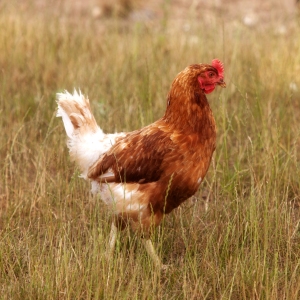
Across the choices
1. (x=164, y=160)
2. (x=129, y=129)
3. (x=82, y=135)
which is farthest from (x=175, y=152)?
(x=129, y=129)

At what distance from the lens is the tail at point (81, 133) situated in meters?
4.33

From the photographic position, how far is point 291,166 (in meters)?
4.96

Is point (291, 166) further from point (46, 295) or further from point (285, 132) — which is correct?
point (46, 295)

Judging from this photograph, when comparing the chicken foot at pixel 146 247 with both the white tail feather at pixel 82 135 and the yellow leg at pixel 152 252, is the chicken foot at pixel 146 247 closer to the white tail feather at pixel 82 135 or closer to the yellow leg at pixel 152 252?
the yellow leg at pixel 152 252

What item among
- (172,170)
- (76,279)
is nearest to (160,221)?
(172,170)

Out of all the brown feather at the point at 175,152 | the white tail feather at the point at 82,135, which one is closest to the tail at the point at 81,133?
the white tail feather at the point at 82,135

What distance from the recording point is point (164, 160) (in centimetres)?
387

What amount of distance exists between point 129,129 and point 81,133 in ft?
3.85

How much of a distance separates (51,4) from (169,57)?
331cm

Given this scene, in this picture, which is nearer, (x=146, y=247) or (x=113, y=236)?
(x=146, y=247)

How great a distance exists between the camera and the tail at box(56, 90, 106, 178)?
433cm

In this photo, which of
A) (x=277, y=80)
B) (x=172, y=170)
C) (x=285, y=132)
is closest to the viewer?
(x=172, y=170)

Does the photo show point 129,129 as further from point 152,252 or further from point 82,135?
point 152,252

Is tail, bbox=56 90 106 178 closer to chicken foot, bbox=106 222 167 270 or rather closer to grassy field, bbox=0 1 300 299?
grassy field, bbox=0 1 300 299
